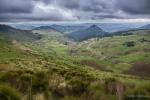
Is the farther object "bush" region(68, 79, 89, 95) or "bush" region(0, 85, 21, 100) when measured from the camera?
"bush" region(68, 79, 89, 95)

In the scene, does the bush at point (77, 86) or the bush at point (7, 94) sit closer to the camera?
the bush at point (7, 94)

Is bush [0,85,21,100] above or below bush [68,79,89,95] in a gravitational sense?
above

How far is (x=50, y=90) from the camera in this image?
27.9m

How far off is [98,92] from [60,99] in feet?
16.0

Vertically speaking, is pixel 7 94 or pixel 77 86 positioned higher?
pixel 7 94

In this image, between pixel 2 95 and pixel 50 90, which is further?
pixel 50 90

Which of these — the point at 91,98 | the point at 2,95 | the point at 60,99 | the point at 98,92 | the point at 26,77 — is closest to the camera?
the point at 2,95

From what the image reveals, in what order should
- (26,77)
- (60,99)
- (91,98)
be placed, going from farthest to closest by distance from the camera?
(26,77), (91,98), (60,99)

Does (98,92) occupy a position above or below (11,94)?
below

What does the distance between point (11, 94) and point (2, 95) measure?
2.25 ft

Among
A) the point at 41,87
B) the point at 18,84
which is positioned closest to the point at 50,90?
the point at 41,87

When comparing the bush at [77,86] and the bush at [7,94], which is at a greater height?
the bush at [7,94]

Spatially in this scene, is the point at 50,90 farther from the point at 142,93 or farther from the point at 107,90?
the point at 142,93

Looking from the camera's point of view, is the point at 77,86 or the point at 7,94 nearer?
the point at 7,94
